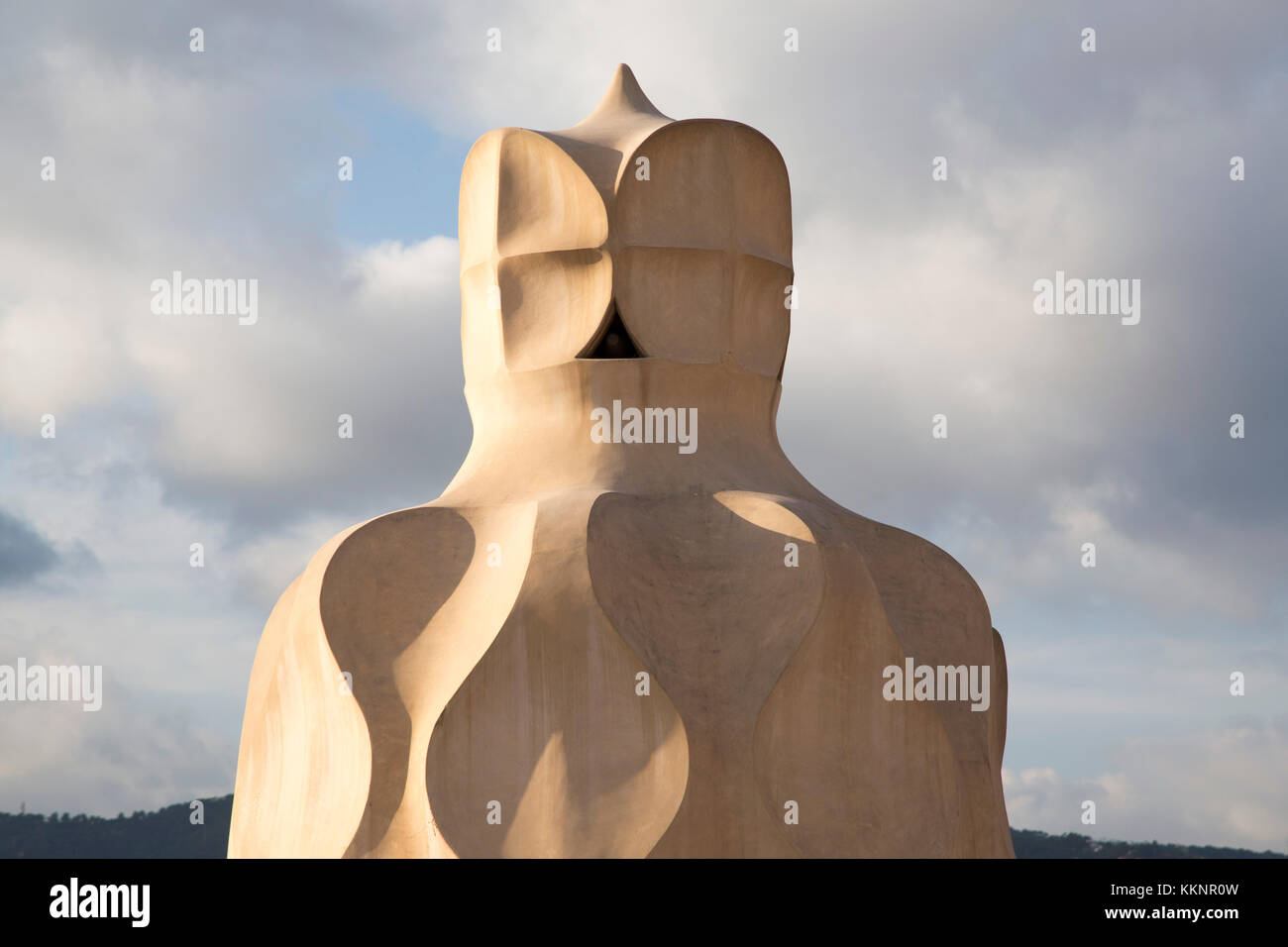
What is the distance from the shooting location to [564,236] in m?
15.0

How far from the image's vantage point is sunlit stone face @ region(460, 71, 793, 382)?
48.7 feet

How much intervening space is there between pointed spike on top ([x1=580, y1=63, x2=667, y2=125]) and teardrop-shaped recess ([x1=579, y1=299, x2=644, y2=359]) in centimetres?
241

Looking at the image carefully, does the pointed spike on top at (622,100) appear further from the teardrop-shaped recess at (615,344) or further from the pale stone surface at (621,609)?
the teardrop-shaped recess at (615,344)

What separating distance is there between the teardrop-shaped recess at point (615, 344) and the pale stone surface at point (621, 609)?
29 mm

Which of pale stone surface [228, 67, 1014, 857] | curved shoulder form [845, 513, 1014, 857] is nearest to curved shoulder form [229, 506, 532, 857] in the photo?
pale stone surface [228, 67, 1014, 857]

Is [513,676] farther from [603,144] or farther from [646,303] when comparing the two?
[603,144]

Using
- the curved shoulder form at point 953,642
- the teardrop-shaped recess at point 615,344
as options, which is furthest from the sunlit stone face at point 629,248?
the curved shoulder form at point 953,642

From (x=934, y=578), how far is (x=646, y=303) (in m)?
3.61

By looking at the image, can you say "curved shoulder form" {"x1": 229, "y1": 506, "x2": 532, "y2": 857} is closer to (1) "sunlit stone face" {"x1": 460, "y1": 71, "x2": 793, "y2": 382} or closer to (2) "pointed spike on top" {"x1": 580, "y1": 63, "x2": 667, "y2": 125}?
(1) "sunlit stone face" {"x1": 460, "y1": 71, "x2": 793, "y2": 382}

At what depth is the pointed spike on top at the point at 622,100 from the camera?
16375 mm

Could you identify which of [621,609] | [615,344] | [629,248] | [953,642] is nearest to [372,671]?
[621,609]

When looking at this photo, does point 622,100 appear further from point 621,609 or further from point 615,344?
point 621,609
